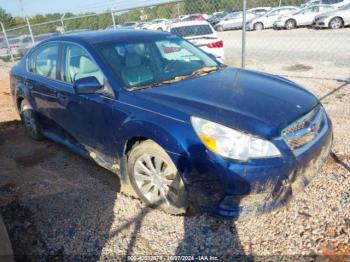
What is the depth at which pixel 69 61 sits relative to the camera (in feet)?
12.2

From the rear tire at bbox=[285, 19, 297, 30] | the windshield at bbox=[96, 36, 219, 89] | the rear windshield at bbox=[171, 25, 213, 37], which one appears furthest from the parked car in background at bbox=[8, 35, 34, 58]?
the rear tire at bbox=[285, 19, 297, 30]

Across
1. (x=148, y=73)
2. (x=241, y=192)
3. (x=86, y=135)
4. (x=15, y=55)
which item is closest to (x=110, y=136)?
(x=86, y=135)

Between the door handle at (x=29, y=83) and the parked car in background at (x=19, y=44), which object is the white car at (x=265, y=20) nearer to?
the parked car in background at (x=19, y=44)

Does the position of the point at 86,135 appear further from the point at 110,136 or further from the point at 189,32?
the point at 189,32

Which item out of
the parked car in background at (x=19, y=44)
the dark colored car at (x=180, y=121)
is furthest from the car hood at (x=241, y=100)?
the parked car in background at (x=19, y=44)

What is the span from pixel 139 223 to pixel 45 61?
8.56ft

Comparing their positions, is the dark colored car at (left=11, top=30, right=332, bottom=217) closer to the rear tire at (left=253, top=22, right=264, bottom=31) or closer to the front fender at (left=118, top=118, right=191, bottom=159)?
the front fender at (left=118, top=118, right=191, bottom=159)

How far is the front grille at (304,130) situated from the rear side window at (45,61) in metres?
2.83

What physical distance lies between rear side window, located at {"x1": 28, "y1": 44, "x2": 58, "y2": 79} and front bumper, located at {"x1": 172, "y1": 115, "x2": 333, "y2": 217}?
94.9 inches

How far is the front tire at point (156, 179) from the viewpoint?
108 inches

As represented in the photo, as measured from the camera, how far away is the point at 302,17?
20.9 meters

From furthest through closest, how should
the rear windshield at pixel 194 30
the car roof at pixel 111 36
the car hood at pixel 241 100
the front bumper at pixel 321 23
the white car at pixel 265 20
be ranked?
the white car at pixel 265 20 < the front bumper at pixel 321 23 < the rear windshield at pixel 194 30 < the car roof at pixel 111 36 < the car hood at pixel 241 100

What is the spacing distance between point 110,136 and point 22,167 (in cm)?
181

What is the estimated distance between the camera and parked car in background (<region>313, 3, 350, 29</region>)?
17.3m
